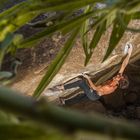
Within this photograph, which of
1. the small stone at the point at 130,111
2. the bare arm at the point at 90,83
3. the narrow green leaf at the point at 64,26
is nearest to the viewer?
the narrow green leaf at the point at 64,26

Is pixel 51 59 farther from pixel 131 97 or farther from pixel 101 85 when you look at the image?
pixel 131 97

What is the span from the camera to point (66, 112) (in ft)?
0.42

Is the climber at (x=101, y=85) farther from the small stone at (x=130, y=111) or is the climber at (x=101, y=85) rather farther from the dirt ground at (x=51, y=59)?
the small stone at (x=130, y=111)

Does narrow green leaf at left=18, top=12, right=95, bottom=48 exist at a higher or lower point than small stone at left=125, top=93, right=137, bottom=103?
higher

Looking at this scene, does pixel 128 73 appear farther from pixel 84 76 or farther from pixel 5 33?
pixel 5 33

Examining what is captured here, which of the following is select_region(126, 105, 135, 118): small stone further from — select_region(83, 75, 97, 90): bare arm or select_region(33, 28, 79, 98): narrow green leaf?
select_region(33, 28, 79, 98): narrow green leaf

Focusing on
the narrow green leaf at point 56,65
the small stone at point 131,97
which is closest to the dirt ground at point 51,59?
the narrow green leaf at point 56,65

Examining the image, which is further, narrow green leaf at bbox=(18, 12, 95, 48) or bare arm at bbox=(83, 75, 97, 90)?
bare arm at bbox=(83, 75, 97, 90)

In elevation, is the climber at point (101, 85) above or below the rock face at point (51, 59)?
below

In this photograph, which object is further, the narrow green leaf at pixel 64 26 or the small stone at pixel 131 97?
the small stone at pixel 131 97

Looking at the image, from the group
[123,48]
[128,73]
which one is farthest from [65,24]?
[128,73]

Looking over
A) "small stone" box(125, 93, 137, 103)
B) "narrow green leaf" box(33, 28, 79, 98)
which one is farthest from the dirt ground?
"small stone" box(125, 93, 137, 103)

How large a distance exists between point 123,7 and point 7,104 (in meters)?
0.27

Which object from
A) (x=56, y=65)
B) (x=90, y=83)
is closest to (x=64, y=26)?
(x=56, y=65)
